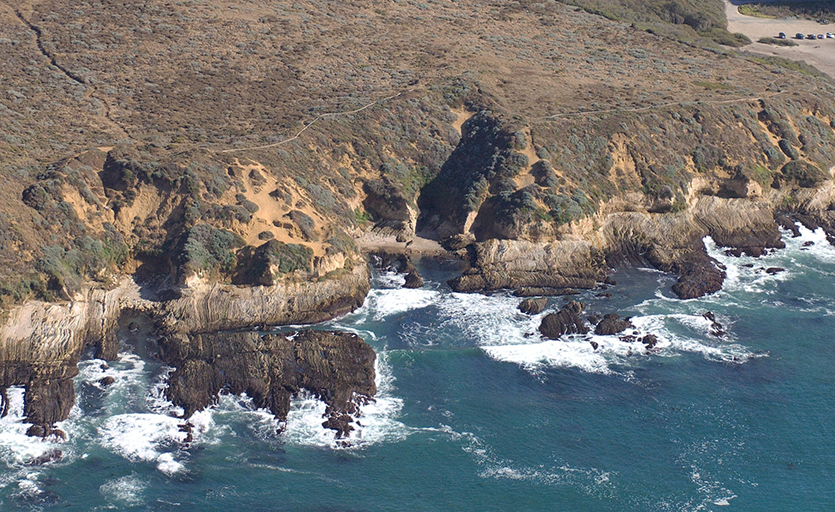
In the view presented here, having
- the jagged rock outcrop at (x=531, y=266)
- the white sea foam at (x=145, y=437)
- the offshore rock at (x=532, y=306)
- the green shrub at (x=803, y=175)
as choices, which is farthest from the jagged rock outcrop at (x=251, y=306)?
the green shrub at (x=803, y=175)

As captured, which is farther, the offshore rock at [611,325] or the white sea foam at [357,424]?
the offshore rock at [611,325]

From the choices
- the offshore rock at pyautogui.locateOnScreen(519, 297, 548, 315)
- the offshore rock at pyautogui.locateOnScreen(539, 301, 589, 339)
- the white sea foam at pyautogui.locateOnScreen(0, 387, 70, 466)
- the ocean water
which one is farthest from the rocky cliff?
the offshore rock at pyautogui.locateOnScreen(539, 301, 589, 339)

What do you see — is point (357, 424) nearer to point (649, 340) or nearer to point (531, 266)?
point (649, 340)

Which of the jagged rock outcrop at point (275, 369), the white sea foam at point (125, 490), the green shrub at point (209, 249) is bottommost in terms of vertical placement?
the white sea foam at point (125, 490)

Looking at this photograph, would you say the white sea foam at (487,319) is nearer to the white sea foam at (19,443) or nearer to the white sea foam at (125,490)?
the white sea foam at (125,490)

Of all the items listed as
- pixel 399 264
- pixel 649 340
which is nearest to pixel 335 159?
pixel 399 264

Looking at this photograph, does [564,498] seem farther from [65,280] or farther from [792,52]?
[792,52]
